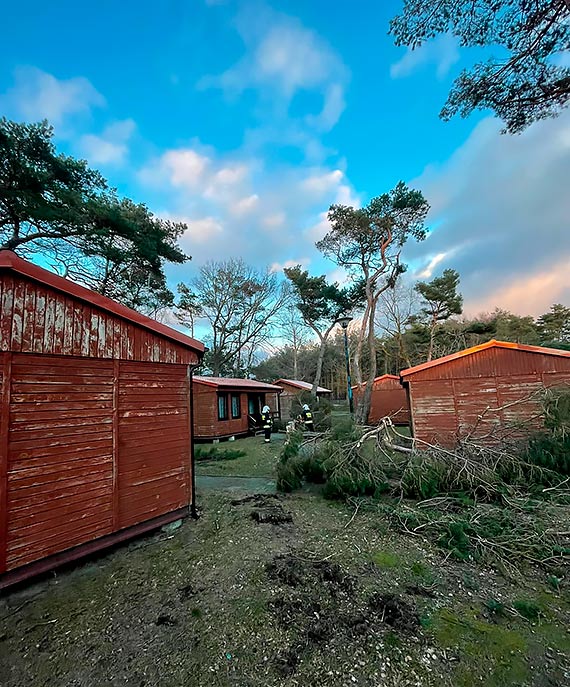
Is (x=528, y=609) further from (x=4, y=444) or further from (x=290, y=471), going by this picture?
(x=4, y=444)

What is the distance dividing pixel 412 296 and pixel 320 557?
20171mm

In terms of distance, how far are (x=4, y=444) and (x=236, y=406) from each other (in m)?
11.8

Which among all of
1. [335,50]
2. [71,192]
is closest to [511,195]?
[335,50]

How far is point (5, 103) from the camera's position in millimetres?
6520

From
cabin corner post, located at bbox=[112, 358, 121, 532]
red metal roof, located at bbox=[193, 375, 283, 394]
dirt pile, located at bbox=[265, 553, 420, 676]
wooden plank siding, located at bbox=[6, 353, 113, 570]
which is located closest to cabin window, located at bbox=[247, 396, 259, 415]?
red metal roof, located at bbox=[193, 375, 283, 394]

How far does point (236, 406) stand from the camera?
1449 centimetres

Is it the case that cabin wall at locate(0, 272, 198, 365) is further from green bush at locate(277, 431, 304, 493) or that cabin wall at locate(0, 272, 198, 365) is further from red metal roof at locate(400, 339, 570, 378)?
red metal roof at locate(400, 339, 570, 378)

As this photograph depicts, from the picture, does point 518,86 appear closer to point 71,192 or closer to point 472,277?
point 71,192

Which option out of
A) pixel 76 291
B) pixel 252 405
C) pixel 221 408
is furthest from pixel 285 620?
pixel 252 405

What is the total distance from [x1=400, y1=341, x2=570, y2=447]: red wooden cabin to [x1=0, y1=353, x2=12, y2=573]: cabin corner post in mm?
8740

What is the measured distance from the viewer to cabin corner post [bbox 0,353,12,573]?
9.09ft

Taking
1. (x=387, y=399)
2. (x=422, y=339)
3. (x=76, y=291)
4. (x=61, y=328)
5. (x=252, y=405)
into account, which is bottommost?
(x=387, y=399)

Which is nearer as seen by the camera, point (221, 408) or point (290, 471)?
point (290, 471)

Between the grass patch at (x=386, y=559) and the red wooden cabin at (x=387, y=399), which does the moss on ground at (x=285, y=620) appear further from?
the red wooden cabin at (x=387, y=399)
